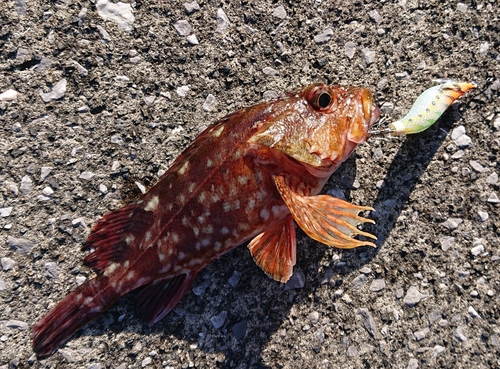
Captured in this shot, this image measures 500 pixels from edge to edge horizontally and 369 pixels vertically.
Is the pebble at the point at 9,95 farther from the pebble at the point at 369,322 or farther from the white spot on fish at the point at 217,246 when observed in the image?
the pebble at the point at 369,322

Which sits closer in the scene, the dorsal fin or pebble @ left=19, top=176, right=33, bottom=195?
the dorsal fin

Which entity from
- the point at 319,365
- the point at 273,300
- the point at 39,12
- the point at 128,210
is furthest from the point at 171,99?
the point at 319,365

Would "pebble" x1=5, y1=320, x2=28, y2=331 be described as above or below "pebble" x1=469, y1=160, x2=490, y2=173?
below

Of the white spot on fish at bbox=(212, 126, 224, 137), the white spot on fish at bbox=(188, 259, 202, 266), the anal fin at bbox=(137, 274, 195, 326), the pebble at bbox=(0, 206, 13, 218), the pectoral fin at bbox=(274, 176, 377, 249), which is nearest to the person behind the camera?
the pectoral fin at bbox=(274, 176, 377, 249)

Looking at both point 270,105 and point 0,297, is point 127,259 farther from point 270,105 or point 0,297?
point 270,105

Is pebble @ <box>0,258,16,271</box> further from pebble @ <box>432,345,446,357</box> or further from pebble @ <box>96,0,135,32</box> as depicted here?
pebble @ <box>432,345,446,357</box>

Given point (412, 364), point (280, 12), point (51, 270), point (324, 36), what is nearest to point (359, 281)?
point (412, 364)

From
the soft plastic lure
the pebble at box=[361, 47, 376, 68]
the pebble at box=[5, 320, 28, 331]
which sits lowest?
the pebble at box=[5, 320, 28, 331]

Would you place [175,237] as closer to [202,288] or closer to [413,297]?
[202,288]

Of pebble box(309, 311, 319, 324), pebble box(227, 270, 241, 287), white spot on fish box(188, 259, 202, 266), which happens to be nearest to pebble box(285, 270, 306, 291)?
pebble box(309, 311, 319, 324)
